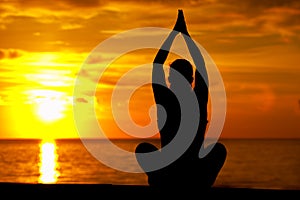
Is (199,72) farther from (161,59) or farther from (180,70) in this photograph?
(161,59)

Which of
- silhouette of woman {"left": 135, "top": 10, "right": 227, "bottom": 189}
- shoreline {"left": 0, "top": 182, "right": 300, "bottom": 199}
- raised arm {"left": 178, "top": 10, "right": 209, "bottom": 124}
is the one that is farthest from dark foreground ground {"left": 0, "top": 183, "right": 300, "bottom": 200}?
raised arm {"left": 178, "top": 10, "right": 209, "bottom": 124}

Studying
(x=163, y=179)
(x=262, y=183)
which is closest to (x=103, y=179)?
(x=262, y=183)

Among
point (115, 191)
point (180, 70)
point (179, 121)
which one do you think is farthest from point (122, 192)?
A: point (180, 70)

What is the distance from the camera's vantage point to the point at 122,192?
8.67 m

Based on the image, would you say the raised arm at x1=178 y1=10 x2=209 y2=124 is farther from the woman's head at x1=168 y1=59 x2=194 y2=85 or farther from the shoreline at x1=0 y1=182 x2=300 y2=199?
the shoreline at x1=0 y1=182 x2=300 y2=199

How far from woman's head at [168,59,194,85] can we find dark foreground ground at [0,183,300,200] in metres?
1.46

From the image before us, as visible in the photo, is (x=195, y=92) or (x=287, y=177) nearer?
(x=195, y=92)

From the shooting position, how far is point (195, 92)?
8836 mm

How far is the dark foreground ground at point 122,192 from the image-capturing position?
847 cm

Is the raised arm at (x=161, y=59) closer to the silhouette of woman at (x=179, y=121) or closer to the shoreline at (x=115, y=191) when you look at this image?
the silhouette of woman at (x=179, y=121)

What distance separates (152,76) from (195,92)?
23.4 inches

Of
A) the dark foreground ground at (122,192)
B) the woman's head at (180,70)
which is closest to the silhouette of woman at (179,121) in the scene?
the woman's head at (180,70)

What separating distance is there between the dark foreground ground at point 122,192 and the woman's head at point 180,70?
1460mm

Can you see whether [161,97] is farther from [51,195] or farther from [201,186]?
[51,195]
